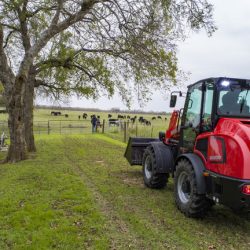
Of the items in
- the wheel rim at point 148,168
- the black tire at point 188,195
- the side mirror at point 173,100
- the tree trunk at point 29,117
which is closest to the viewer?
the black tire at point 188,195

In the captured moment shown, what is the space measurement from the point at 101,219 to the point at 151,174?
2.79m

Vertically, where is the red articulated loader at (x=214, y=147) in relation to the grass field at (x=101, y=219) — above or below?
above

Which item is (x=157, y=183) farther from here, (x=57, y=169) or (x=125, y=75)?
(x=125, y=75)

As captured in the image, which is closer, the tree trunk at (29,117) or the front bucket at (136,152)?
the front bucket at (136,152)

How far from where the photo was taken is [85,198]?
7.66 metres

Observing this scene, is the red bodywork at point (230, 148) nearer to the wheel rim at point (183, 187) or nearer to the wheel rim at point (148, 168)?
the wheel rim at point (183, 187)

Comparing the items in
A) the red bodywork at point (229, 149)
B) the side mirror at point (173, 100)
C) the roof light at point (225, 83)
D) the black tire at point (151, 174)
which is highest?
the roof light at point (225, 83)

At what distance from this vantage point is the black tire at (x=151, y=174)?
8599 millimetres

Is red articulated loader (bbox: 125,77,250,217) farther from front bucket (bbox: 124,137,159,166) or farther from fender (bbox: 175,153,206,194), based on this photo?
front bucket (bbox: 124,137,159,166)

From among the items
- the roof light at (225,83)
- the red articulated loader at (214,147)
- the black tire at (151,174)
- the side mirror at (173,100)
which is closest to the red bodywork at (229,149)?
the red articulated loader at (214,147)

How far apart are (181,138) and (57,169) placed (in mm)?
5343

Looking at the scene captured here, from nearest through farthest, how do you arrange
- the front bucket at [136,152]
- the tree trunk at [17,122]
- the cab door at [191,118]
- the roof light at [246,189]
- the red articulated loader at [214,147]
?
the roof light at [246,189], the red articulated loader at [214,147], the cab door at [191,118], the front bucket at [136,152], the tree trunk at [17,122]

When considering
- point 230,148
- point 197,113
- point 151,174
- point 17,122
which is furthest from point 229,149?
point 17,122

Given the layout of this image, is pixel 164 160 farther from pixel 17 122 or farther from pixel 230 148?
pixel 17 122
